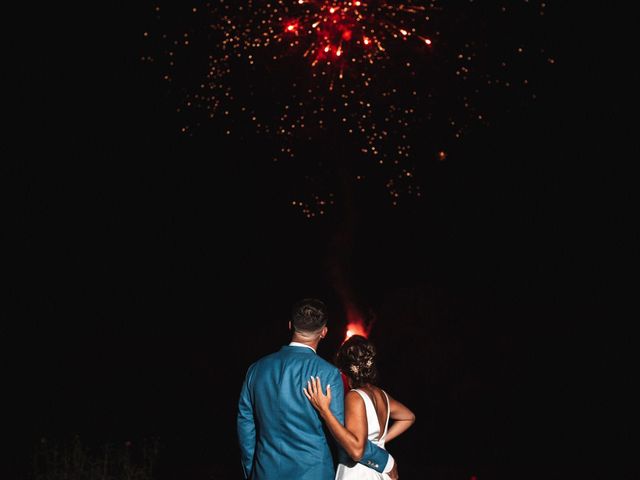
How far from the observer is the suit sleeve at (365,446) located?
10.6ft

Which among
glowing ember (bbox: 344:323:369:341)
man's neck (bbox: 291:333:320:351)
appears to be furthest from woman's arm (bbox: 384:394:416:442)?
glowing ember (bbox: 344:323:369:341)

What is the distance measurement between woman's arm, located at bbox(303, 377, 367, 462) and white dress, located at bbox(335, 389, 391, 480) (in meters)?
0.28

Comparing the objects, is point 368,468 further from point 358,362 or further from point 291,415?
point 291,415

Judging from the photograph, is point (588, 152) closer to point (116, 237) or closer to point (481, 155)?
point (481, 155)

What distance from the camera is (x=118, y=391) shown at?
34.3 ft

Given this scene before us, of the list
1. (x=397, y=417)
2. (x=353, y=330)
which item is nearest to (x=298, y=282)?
(x=353, y=330)

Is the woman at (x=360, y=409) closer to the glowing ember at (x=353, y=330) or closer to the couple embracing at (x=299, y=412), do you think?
the couple embracing at (x=299, y=412)

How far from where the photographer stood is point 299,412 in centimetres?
330

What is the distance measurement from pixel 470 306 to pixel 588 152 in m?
2.71

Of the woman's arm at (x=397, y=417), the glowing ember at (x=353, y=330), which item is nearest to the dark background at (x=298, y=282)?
the glowing ember at (x=353, y=330)

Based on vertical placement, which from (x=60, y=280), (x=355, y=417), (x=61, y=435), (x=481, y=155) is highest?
(x=481, y=155)

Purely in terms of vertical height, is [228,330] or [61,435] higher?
[228,330]

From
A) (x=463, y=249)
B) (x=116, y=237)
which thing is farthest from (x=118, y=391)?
(x=463, y=249)

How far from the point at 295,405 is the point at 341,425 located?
0.23m
